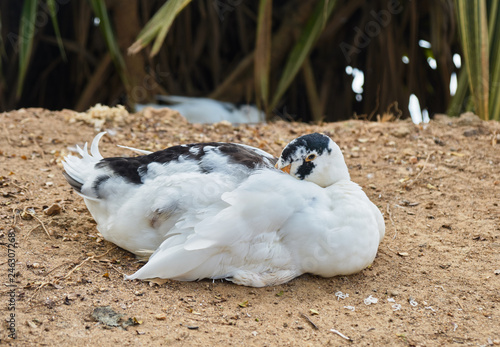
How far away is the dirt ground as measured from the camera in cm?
227

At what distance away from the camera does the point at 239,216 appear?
2529 mm

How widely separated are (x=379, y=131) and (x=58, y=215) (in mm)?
2244

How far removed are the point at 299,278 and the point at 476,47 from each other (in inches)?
87.0

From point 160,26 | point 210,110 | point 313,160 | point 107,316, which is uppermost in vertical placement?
point 160,26

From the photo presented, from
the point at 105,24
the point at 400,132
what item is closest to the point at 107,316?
the point at 400,132

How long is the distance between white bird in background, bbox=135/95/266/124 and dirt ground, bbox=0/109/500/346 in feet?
4.64

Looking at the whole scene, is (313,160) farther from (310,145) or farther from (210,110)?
(210,110)

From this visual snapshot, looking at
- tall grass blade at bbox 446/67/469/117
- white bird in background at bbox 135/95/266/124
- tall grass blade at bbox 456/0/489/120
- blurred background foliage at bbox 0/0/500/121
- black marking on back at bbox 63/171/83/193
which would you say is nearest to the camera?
black marking on back at bbox 63/171/83/193

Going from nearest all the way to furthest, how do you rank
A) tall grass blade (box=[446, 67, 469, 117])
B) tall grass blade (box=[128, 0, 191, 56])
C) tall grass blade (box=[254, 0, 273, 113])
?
tall grass blade (box=[128, 0, 191, 56]) < tall grass blade (box=[254, 0, 273, 113]) < tall grass blade (box=[446, 67, 469, 117])

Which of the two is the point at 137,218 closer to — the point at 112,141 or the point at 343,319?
the point at 343,319

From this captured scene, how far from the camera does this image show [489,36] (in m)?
4.27

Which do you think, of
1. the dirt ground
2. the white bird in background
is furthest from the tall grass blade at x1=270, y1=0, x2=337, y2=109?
the dirt ground

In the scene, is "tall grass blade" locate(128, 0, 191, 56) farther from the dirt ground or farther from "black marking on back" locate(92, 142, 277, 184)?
"black marking on back" locate(92, 142, 277, 184)

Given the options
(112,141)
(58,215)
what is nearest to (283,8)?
(112,141)
